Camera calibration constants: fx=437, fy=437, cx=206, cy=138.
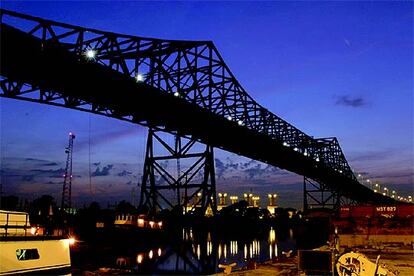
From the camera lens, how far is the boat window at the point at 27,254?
53.2 ft

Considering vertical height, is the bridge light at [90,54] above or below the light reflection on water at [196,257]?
above

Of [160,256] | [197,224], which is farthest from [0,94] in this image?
[197,224]

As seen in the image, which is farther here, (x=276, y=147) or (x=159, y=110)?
(x=276, y=147)

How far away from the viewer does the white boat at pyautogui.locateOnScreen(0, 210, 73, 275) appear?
15797 millimetres

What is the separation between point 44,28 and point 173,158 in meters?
28.3

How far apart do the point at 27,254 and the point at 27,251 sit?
11 cm

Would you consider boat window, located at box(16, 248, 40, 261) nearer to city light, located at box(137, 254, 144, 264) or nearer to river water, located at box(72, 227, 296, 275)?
river water, located at box(72, 227, 296, 275)

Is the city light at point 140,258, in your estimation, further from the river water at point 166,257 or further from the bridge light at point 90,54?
the bridge light at point 90,54

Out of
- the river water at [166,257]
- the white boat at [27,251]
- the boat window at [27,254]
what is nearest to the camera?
the white boat at [27,251]

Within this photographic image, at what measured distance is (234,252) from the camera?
172 ft

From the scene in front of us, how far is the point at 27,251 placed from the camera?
54.4 ft

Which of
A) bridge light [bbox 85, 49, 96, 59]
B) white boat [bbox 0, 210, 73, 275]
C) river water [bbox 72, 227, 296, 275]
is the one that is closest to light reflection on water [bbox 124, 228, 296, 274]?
river water [bbox 72, 227, 296, 275]

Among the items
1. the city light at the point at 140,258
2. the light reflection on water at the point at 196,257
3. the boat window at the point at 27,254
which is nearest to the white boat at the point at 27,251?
the boat window at the point at 27,254

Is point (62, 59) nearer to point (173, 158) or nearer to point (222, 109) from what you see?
point (173, 158)
